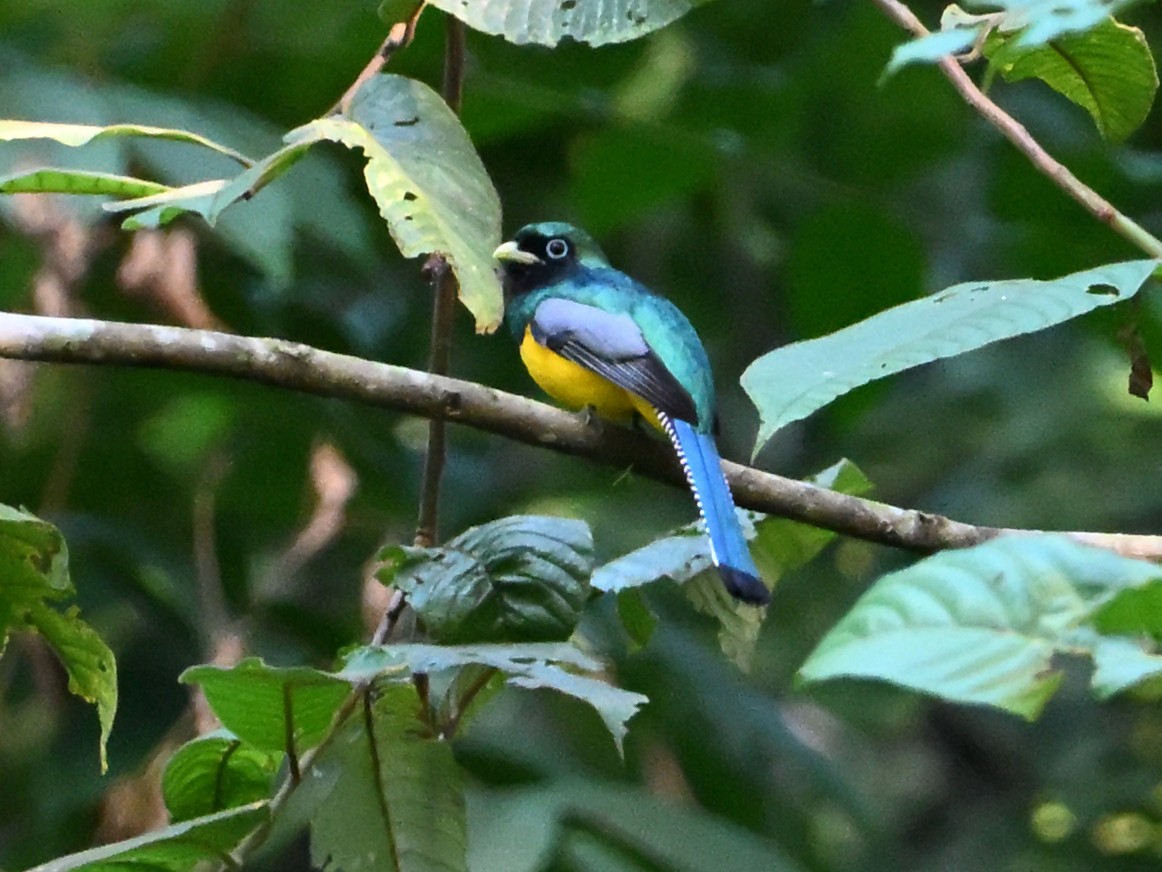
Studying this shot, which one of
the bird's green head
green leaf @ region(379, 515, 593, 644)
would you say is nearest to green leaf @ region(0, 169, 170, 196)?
green leaf @ region(379, 515, 593, 644)

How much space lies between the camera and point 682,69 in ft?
13.3

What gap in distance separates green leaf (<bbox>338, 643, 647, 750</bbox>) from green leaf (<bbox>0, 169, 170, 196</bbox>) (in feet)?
2.20

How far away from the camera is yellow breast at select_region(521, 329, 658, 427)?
11.1 ft

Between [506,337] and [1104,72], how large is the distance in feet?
7.52

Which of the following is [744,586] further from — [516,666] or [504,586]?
[516,666]

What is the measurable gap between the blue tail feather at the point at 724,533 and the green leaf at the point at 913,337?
31.1 inches

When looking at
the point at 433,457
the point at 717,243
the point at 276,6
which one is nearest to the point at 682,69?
the point at 717,243

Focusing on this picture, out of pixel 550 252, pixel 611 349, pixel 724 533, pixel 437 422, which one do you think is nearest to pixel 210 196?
pixel 437 422

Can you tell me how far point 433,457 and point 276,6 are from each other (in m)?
1.57

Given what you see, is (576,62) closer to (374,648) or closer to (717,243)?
(717,243)

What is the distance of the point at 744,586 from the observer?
2393 millimetres

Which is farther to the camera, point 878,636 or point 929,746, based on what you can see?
point 929,746

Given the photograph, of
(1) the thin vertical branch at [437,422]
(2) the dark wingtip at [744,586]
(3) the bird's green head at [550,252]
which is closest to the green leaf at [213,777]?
(1) the thin vertical branch at [437,422]

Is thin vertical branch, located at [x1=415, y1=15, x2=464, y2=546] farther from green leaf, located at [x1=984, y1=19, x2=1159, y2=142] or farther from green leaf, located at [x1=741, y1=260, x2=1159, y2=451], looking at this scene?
green leaf, located at [x1=984, y1=19, x2=1159, y2=142]
